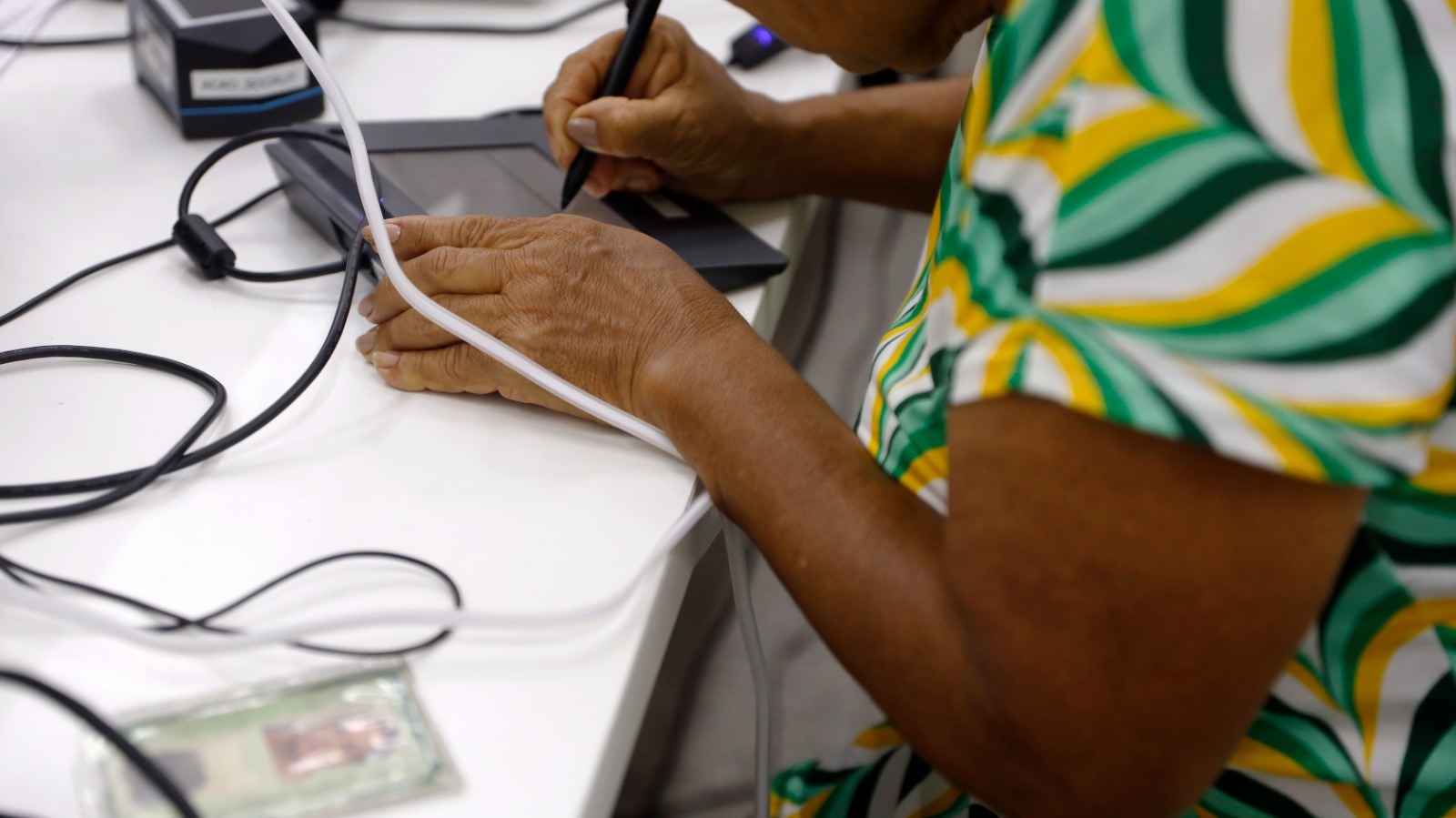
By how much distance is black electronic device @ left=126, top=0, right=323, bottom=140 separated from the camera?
2.67ft

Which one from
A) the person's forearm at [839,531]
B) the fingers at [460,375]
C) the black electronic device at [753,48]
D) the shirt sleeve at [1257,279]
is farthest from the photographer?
the black electronic device at [753,48]

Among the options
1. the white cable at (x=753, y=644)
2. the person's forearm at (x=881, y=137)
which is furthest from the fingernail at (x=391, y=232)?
the person's forearm at (x=881, y=137)

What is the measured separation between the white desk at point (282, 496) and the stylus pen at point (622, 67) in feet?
0.41

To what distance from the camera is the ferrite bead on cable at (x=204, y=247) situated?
669mm

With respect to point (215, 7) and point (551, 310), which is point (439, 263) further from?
point (215, 7)

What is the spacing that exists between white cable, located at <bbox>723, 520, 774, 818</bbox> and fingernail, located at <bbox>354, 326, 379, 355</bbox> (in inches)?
8.4

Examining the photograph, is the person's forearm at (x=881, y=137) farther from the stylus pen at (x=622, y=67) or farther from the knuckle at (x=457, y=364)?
the knuckle at (x=457, y=364)

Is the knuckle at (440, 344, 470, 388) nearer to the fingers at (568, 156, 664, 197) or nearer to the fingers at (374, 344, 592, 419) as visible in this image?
the fingers at (374, 344, 592, 419)

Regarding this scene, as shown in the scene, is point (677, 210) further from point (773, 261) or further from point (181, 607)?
point (181, 607)

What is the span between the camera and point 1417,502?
1.46 feet

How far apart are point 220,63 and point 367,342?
12.9 inches

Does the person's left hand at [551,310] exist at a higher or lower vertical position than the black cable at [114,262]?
higher

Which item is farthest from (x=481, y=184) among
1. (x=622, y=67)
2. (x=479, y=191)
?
(x=622, y=67)

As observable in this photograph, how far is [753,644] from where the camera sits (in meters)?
0.64
